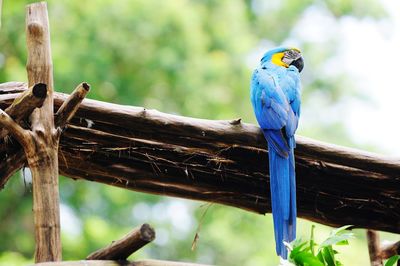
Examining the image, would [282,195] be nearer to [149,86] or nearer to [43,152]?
[43,152]

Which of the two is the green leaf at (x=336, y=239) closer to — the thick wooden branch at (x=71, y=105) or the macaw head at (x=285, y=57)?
the thick wooden branch at (x=71, y=105)

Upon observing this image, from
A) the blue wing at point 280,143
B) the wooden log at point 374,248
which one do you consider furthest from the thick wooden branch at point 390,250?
the blue wing at point 280,143

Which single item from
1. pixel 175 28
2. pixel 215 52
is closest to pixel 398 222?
pixel 175 28

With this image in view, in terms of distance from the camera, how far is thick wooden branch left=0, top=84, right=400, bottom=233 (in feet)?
10.1

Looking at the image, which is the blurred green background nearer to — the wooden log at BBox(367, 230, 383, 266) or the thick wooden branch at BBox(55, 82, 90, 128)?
the wooden log at BBox(367, 230, 383, 266)

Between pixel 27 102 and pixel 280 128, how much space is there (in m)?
1.13

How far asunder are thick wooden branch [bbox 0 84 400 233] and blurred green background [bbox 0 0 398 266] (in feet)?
10.1

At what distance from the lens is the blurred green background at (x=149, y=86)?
6504 mm

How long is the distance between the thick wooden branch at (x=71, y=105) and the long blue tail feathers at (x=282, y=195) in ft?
2.94

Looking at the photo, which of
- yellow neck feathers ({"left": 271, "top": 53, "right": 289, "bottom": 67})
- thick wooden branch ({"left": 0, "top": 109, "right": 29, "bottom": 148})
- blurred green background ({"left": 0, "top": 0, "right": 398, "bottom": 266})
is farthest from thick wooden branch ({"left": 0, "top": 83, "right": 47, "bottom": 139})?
blurred green background ({"left": 0, "top": 0, "right": 398, "bottom": 266})

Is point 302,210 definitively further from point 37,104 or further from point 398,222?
point 37,104

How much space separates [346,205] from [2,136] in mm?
1647

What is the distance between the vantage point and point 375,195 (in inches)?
138

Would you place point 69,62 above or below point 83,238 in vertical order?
above
